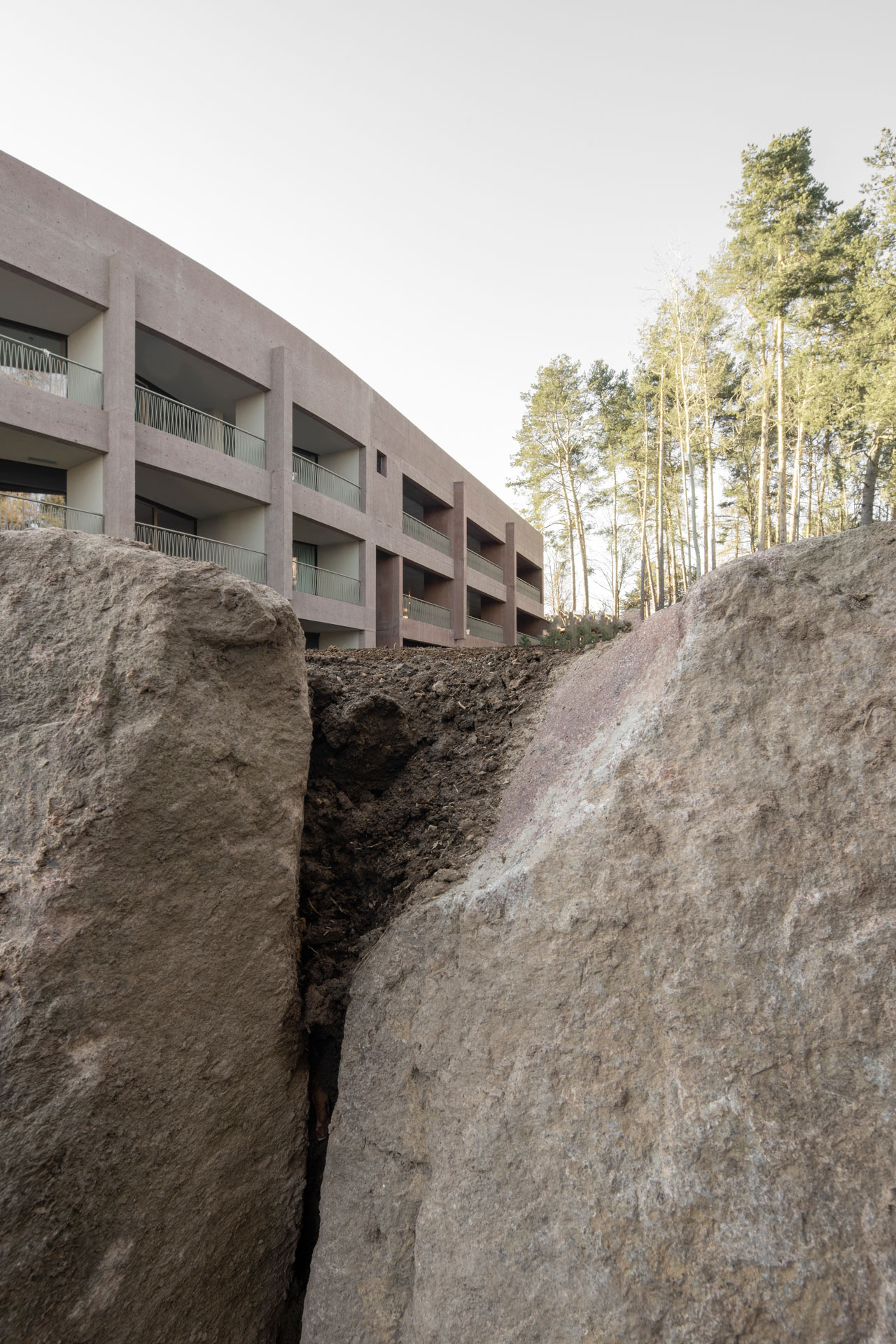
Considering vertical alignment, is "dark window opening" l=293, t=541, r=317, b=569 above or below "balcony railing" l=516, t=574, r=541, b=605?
below

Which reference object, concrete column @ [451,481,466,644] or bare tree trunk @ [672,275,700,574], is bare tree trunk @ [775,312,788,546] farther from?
concrete column @ [451,481,466,644]

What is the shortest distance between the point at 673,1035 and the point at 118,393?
1382 centimetres

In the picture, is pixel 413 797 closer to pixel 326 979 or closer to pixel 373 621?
pixel 326 979

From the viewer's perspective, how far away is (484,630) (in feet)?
92.3

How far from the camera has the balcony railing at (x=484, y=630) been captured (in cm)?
2683

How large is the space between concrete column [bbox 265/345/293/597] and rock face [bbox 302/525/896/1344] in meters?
14.6

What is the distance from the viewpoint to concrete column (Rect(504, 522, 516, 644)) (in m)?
30.4

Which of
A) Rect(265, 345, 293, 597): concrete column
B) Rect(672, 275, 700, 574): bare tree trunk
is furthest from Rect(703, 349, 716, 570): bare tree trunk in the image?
Rect(265, 345, 293, 597): concrete column

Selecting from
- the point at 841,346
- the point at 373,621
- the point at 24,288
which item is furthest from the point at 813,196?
the point at 24,288

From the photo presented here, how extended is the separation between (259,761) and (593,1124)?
1.14 m

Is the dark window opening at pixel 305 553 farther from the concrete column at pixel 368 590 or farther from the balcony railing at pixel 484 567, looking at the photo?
the balcony railing at pixel 484 567

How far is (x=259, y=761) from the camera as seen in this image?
1.83m

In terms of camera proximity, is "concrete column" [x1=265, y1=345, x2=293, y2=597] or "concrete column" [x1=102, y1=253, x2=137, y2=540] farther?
"concrete column" [x1=265, y1=345, x2=293, y2=597]

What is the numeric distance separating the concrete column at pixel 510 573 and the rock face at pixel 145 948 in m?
28.7
